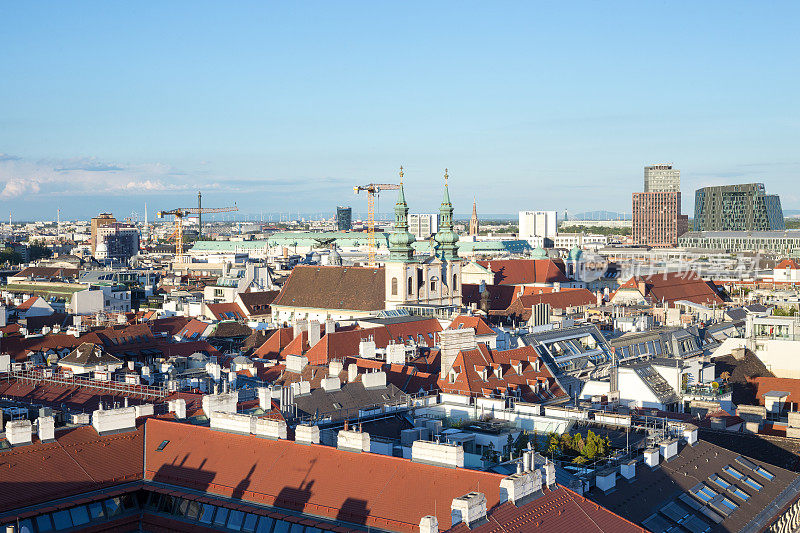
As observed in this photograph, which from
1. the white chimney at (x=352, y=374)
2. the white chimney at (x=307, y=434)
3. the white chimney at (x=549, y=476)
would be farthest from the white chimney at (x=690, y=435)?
the white chimney at (x=352, y=374)

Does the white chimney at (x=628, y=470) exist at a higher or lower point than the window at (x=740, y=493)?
higher

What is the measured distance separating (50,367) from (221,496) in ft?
101

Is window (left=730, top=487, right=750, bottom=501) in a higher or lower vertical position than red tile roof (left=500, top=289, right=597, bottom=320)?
higher

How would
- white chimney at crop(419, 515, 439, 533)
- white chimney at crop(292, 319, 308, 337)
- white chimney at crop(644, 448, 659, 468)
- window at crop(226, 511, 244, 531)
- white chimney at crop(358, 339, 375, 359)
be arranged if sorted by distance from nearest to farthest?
white chimney at crop(419, 515, 439, 533) < window at crop(226, 511, 244, 531) < white chimney at crop(644, 448, 659, 468) < white chimney at crop(358, 339, 375, 359) < white chimney at crop(292, 319, 308, 337)

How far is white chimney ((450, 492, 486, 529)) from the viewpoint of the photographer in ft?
77.5

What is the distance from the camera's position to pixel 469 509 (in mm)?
23594

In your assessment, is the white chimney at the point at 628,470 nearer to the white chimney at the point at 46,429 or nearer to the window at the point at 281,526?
the window at the point at 281,526

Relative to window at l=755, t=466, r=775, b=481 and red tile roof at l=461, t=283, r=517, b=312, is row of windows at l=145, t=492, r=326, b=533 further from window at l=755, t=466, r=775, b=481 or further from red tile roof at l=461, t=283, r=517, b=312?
red tile roof at l=461, t=283, r=517, b=312

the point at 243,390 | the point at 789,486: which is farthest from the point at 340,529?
the point at 243,390

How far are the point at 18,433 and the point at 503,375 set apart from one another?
34125mm

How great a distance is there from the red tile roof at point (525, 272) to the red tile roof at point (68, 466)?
121m

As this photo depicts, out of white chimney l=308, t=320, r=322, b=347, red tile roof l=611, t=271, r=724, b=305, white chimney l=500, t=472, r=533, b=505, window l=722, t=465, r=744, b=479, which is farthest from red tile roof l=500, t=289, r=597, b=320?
white chimney l=500, t=472, r=533, b=505

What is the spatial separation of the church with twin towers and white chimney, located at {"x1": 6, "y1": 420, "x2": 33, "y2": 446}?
255ft

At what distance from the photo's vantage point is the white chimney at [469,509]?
2361cm
